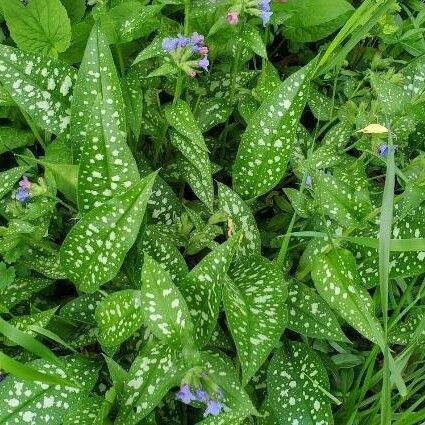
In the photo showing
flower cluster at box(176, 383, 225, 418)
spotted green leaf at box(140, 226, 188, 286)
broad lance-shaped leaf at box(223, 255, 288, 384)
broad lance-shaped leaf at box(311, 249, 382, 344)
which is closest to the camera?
flower cluster at box(176, 383, 225, 418)

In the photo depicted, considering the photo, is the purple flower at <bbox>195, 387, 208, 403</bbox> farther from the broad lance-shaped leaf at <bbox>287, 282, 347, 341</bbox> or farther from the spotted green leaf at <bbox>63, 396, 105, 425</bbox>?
the broad lance-shaped leaf at <bbox>287, 282, 347, 341</bbox>

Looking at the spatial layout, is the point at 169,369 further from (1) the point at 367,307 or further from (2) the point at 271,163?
(2) the point at 271,163

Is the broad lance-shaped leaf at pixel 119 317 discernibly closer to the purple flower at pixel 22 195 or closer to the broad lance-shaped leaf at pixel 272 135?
the purple flower at pixel 22 195

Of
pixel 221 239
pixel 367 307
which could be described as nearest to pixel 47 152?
pixel 221 239

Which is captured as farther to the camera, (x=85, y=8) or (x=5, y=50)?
(x=85, y=8)

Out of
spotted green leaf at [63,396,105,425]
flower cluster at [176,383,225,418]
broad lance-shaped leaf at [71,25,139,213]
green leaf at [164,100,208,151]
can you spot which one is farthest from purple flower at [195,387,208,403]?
green leaf at [164,100,208,151]

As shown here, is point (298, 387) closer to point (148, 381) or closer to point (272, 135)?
point (148, 381)

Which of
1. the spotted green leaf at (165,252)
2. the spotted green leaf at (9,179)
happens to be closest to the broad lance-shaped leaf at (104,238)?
the spotted green leaf at (165,252)
